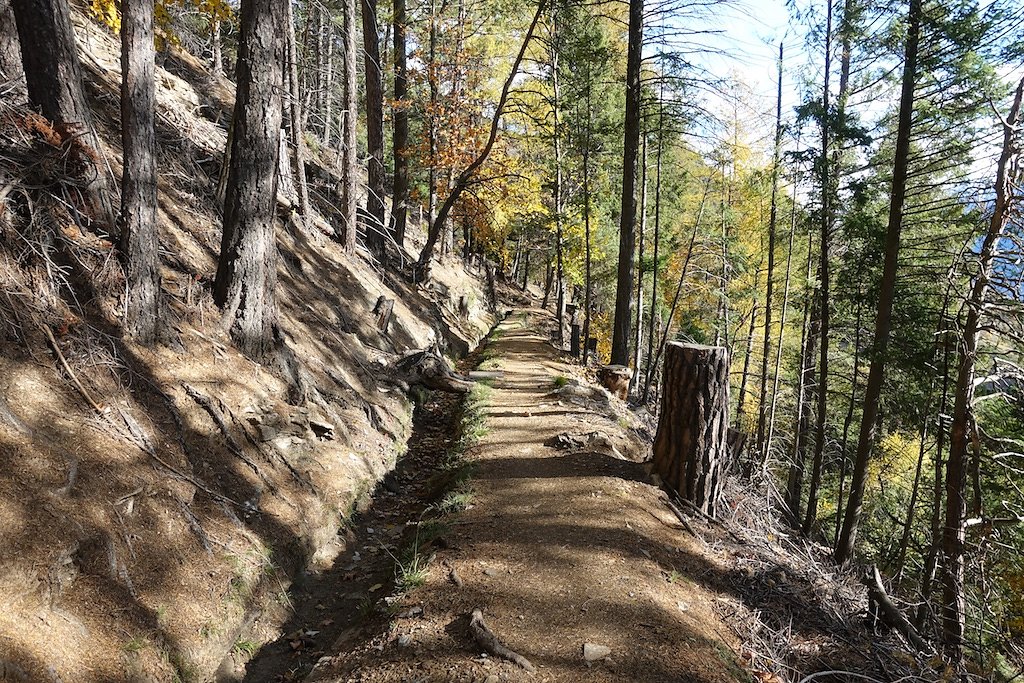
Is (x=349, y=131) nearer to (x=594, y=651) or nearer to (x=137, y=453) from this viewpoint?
(x=137, y=453)

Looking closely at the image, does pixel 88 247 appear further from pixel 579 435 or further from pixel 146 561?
pixel 579 435

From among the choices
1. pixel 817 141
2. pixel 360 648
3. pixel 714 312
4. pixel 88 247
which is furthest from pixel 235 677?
pixel 714 312

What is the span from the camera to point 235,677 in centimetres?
365

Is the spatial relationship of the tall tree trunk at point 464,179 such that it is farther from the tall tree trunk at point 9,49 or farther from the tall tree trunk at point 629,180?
the tall tree trunk at point 9,49

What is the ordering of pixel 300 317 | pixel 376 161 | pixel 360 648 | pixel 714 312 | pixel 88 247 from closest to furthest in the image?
pixel 360 648 < pixel 88 247 < pixel 300 317 < pixel 376 161 < pixel 714 312

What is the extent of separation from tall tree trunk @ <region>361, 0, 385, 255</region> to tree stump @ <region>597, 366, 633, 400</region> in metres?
6.48

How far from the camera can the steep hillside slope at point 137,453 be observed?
324cm

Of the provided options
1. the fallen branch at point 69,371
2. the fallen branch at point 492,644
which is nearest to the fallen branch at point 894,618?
the fallen branch at point 492,644

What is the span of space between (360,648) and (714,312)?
2557cm

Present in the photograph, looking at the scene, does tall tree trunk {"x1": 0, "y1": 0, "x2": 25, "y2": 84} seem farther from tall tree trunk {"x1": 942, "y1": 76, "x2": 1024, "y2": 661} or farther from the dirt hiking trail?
tall tree trunk {"x1": 942, "y1": 76, "x2": 1024, "y2": 661}

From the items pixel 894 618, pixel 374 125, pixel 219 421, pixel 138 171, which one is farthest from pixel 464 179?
pixel 894 618

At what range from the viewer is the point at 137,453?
170 inches

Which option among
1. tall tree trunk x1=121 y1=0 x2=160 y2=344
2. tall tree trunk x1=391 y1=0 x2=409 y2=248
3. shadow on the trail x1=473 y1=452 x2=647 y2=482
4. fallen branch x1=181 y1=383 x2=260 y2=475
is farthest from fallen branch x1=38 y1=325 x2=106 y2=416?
tall tree trunk x1=391 y1=0 x2=409 y2=248

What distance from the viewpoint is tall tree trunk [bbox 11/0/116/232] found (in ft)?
15.8
